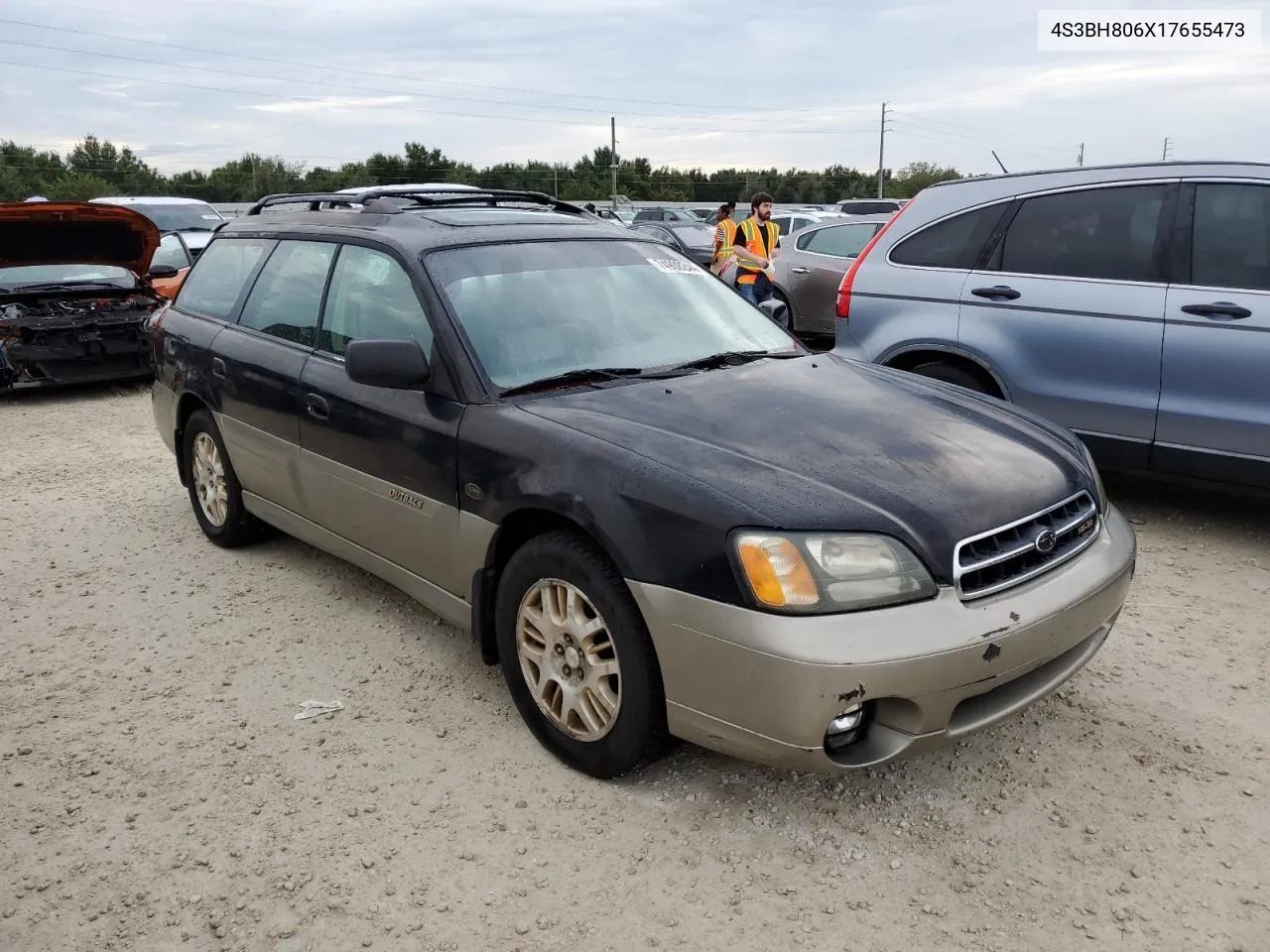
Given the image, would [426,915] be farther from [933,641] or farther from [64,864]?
[933,641]

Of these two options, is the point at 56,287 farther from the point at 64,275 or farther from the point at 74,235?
the point at 74,235

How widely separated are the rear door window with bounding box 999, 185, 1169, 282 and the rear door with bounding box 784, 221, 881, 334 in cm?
493

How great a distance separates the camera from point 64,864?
2.63 metres

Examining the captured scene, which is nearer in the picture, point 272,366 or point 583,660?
point 583,660

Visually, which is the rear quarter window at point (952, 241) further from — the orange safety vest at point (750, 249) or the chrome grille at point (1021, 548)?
the orange safety vest at point (750, 249)

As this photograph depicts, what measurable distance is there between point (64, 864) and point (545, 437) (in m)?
1.74

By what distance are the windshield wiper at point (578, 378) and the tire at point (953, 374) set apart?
2512mm

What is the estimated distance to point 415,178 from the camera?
2291 inches

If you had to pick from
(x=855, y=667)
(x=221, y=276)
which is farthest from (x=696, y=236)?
(x=855, y=667)

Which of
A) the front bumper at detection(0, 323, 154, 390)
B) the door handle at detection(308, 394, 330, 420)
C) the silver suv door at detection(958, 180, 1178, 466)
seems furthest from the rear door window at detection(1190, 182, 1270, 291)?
the front bumper at detection(0, 323, 154, 390)

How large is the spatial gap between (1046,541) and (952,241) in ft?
10.5

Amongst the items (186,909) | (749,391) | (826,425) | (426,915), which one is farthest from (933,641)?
(186,909)

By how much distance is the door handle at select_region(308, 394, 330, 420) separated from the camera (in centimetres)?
376

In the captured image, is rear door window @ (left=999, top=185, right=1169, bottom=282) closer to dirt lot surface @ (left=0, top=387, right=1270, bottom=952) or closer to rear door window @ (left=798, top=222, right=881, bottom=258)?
dirt lot surface @ (left=0, top=387, right=1270, bottom=952)
